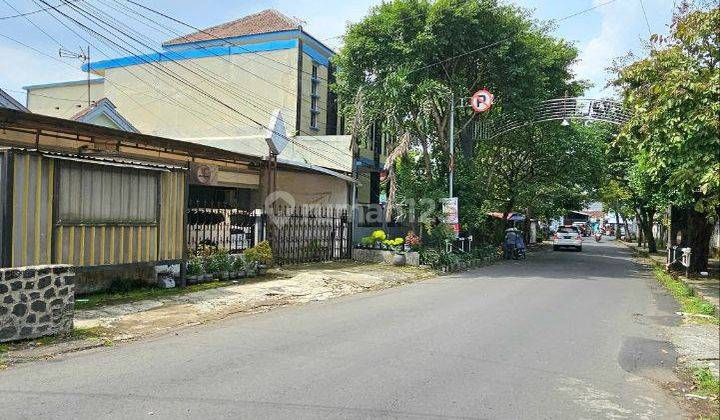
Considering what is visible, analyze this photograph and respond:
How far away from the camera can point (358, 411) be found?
15.4 feet

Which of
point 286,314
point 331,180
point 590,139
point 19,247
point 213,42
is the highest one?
point 213,42

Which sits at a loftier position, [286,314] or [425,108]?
[425,108]

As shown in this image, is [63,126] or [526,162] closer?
[63,126]

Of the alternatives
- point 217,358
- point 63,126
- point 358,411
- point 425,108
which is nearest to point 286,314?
point 217,358

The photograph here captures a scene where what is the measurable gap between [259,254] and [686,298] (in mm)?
10667

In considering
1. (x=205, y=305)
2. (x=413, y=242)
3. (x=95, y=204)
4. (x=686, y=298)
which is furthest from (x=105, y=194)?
(x=686, y=298)

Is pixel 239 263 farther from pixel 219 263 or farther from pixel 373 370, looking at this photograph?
pixel 373 370

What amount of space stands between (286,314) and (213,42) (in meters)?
22.7

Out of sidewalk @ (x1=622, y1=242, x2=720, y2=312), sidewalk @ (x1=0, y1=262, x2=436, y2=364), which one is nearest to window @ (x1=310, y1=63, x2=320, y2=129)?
sidewalk @ (x1=0, y1=262, x2=436, y2=364)

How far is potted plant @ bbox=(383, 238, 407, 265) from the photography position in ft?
62.1

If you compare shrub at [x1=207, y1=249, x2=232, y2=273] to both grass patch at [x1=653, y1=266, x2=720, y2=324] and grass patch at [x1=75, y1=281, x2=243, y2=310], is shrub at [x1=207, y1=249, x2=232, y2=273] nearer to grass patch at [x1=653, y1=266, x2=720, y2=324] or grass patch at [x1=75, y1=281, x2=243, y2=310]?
grass patch at [x1=75, y1=281, x2=243, y2=310]

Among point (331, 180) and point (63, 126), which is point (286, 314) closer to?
point (63, 126)

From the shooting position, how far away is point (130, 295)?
34.8 ft

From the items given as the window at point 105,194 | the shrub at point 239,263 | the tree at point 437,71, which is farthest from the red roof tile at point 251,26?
the window at point 105,194
